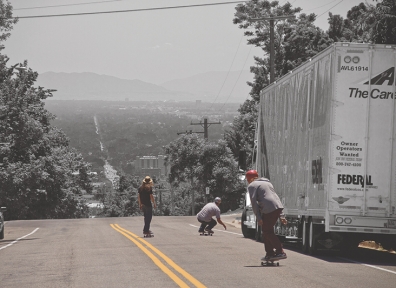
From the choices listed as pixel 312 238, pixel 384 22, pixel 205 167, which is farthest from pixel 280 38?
pixel 312 238

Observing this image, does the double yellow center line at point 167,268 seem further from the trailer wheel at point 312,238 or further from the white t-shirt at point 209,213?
the white t-shirt at point 209,213

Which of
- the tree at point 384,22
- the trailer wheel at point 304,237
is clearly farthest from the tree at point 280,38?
the trailer wheel at point 304,237

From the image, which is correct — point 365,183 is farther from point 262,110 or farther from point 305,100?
point 262,110

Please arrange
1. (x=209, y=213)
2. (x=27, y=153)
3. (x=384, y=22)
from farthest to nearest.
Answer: (x=27, y=153), (x=384, y=22), (x=209, y=213)

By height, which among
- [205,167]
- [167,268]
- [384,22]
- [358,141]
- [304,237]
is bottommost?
[167,268]

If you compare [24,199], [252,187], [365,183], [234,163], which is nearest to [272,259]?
[252,187]

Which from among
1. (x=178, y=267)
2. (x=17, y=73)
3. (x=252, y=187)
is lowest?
(x=178, y=267)

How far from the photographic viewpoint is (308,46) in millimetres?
62812

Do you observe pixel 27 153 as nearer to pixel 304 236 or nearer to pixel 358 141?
pixel 304 236

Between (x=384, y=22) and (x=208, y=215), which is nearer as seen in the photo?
(x=208, y=215)

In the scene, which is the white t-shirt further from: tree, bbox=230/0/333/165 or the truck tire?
tree, bbox=230/0/333/165

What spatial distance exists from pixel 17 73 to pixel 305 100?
5035cm

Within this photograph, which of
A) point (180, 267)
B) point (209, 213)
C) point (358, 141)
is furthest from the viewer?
point (209, 213)

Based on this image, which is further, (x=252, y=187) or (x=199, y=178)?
(x=199, y=178)
